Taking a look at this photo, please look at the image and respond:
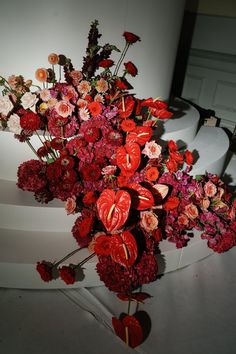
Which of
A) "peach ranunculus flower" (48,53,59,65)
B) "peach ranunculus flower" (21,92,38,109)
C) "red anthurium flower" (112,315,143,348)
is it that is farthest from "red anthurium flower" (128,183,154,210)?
"peach ranunculus flower" (48,53,59,65)

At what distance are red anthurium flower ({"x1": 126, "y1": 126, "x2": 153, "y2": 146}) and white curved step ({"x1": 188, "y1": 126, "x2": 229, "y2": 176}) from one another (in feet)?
1.57

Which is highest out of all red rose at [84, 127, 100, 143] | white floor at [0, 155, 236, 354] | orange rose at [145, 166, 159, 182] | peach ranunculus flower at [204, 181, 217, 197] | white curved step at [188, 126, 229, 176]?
red rose at [84, 127, 100, 143]

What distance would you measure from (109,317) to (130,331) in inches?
6.7

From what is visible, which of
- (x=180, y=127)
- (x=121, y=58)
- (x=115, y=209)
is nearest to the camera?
(x=115, y=209)

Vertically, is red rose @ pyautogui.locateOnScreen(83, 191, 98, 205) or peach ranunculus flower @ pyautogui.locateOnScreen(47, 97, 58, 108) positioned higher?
peach ranunculus flower @ pyautogui.locateOnScreen(47, 97, 58, 108)

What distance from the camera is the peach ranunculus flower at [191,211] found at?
147 cm

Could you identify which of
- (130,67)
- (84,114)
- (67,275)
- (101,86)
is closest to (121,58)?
(130,67)

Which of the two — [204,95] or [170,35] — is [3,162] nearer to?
[170,35]

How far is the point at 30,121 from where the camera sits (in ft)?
4.89

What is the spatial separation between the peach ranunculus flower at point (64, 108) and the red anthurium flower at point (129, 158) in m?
0.32

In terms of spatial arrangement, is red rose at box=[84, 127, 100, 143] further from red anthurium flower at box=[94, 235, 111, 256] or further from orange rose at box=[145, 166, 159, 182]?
red anthurium flower at box=[94, 235, 111, 256]

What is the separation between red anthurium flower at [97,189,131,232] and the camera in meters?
1.13

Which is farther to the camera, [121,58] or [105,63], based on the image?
[121,58]

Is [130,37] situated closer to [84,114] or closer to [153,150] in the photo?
[84,114]
